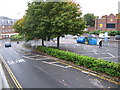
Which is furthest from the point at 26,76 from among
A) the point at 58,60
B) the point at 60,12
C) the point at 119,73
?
the point at 60,12

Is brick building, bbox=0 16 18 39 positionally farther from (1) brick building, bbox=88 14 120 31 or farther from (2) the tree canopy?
(2) the tree canopy

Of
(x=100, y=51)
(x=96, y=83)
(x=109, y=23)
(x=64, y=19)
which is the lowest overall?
(x=96, y=83)

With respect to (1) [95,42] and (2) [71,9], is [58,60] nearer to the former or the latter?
(2) [71,9]

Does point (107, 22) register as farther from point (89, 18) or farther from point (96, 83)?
point (96, 83)

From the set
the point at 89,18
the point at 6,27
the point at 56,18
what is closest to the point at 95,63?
the point at 56,18

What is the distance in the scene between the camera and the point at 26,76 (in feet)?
39.1

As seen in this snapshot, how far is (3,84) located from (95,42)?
86.0 feet

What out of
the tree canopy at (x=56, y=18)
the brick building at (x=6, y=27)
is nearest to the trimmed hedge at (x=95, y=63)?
→ the tree canopy at (x=56, y=18)

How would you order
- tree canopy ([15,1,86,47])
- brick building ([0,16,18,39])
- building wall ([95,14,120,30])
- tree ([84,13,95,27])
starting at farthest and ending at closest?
tree ([84,13,95,27]) < brick building ([0,16,18,39]) < building wall ([95,14,120,30]) < tree canopy ([15,1,86,47])

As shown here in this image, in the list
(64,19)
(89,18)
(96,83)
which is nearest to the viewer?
(96,83)

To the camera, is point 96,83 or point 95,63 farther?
point 95,63

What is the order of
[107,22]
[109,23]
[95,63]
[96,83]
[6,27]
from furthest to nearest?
[6,27]
[107,22]
[109,23]
[95,63]
[96,83]

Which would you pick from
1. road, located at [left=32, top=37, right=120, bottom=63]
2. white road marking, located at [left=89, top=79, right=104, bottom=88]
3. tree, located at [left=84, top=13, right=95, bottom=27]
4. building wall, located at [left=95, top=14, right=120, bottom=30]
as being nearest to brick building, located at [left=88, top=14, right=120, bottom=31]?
building wall, located at [left=95, top=14, right=120, bottom=30]

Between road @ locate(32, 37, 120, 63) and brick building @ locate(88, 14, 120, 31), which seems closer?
road @ locate(32, 37, 120, 63)
